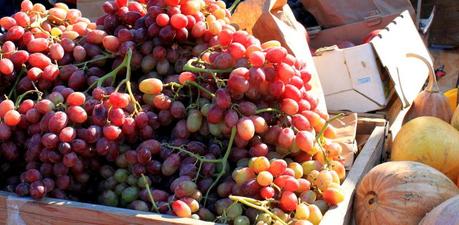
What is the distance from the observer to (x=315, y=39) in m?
2.94

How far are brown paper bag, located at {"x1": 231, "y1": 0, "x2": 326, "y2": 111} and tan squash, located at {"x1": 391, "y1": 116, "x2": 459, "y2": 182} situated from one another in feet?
0.98

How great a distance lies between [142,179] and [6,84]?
0.51m

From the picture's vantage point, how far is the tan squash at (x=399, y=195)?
146 centimetres

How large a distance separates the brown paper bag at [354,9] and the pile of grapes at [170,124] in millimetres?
1607

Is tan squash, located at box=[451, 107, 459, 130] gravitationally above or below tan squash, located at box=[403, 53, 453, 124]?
above

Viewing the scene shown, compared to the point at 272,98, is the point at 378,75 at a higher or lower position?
lower

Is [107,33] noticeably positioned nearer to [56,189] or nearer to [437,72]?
[56,189]

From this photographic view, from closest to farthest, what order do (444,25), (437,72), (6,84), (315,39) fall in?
(6,84) < (315,39) < (437,72) < (444,25)

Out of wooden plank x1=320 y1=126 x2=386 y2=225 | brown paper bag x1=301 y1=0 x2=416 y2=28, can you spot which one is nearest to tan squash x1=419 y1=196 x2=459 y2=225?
wooden plank x1=320 y1=126 x2=386 y2=225

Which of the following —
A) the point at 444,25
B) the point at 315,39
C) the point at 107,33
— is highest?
the point at 107,33

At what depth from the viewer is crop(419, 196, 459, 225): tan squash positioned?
1.28m

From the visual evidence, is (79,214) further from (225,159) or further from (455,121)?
(455,121)

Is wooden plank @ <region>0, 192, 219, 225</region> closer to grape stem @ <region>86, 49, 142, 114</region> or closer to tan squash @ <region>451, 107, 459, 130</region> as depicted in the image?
grape stem @ <region>86, 49, 142, 114</region>

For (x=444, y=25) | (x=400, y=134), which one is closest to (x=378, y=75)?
(x=400, y=134)
